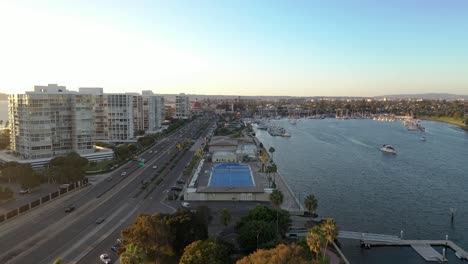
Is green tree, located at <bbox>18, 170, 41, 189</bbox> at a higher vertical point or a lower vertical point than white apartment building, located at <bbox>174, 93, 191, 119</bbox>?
lower

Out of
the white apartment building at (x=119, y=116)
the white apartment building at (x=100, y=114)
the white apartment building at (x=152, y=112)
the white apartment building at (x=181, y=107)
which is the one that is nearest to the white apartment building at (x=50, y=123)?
the white apartment building at (x=100, y=114)

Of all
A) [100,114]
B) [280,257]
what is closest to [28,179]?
[280,257]

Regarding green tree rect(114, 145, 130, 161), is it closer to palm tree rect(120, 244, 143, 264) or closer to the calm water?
the calm water

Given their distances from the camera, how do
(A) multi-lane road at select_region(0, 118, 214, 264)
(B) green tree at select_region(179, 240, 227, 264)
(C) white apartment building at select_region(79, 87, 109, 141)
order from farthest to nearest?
(C) white apartment building at select_region(79, 87, 109, 141) → (A) multi-lane road at select_region(0, 118, 214, 264) → (B) green tree at select_region(179, 240, 227, 264)

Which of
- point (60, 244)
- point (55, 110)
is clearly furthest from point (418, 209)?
point (55, 110)

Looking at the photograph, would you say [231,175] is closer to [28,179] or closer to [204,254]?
[28,179]

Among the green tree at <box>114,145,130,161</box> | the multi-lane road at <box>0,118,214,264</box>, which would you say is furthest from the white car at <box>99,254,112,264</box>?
the green tree at <box>114,145,130,161</box>
